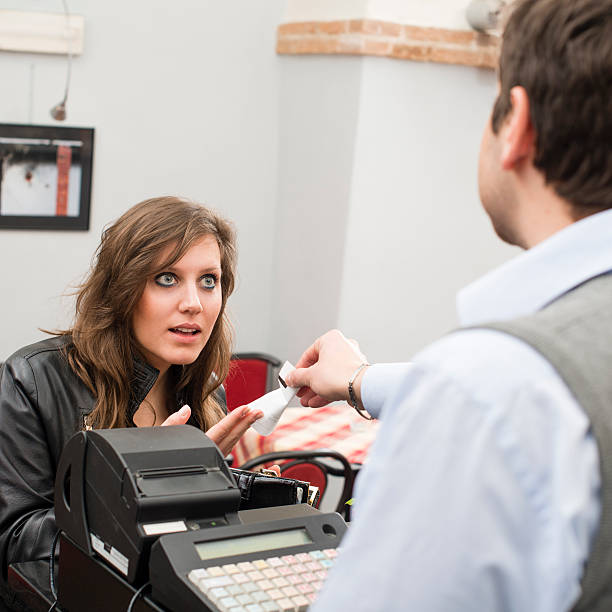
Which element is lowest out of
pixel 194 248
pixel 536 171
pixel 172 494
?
pixel 172 494

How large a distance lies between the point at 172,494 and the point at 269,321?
13.7 feet

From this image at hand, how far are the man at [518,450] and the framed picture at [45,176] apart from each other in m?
4.07

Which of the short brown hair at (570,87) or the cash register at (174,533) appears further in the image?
the cash register at (174,533)

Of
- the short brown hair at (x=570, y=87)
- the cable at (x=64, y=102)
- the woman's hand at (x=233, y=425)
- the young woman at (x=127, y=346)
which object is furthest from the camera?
the cable at (x=64, y=102)

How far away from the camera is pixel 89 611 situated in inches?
49.3

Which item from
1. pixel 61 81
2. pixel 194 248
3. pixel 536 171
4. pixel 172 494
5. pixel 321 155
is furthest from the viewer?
pixel 321 155

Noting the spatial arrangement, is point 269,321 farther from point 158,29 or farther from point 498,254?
point 158,29

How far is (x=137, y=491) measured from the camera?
1157 millimetres

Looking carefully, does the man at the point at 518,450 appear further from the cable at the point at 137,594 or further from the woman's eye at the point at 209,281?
the woman's eye at the point at 209,281

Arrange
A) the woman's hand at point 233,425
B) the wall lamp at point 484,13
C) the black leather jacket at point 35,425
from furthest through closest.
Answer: the wall lamp at point 484,13 → the black leather jacket at point 35,425 → the woman's hand at point 233,425

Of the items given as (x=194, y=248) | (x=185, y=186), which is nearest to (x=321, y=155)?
(x=185, y=186)

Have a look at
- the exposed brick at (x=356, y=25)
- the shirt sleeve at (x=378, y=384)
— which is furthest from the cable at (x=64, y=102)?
the shirt sleeve at (x=378, y=384)

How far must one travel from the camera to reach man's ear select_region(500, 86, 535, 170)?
89 cm

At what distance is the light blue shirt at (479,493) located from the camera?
710mm
